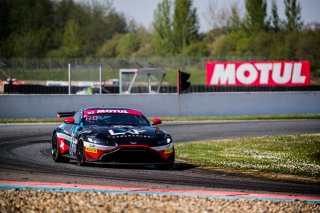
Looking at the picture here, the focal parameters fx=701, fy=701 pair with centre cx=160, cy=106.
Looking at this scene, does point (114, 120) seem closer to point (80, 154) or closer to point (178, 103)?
point (80, 154)

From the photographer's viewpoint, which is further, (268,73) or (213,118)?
(268,73)

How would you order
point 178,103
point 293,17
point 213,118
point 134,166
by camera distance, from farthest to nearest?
point 293,17 < point 178,103 < point 213,118 < point 134,166

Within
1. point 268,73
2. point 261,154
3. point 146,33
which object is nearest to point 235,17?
point 146,33

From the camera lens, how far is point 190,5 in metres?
84.6

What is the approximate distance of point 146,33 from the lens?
114375 mm

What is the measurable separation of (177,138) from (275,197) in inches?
451

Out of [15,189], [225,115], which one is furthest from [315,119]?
[15,189]

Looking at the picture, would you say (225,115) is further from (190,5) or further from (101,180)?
(190,5)

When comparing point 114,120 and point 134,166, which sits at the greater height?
point 114,120

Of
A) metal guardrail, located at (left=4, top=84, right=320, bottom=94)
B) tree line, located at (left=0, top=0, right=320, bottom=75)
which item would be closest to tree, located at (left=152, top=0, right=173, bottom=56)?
tree line, located at (left=0, top=0, right=320, bottom=75)

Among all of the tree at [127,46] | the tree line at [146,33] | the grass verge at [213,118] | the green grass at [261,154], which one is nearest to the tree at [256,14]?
the tree line at [146,33]

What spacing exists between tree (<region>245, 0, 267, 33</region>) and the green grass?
197ft

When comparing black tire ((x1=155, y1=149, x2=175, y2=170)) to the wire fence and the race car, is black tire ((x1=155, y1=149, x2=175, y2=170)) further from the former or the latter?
the wire fence

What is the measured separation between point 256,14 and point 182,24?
32.1ft
